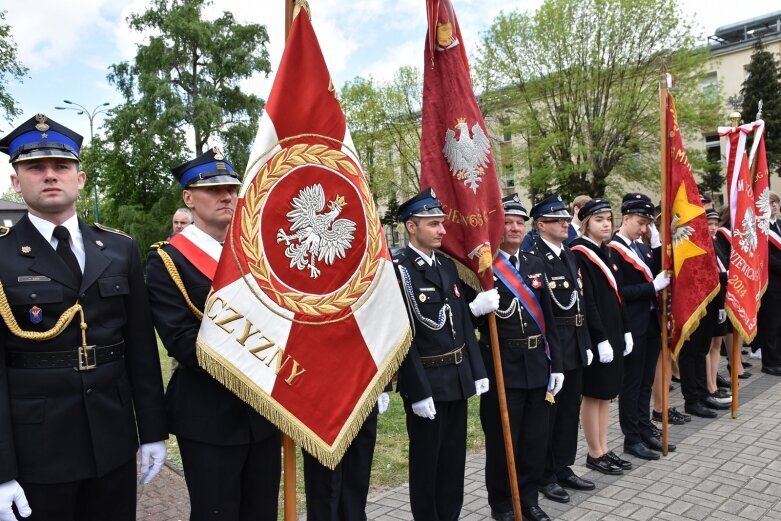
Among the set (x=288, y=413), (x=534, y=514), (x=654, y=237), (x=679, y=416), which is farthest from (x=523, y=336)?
(x=654, y=237)

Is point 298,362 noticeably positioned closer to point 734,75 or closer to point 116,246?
point 116,246

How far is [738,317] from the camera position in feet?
20.7

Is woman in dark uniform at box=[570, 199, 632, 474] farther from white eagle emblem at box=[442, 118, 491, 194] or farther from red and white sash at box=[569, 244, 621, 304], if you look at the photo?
white eagle emblem at box=[442, 118, 491, 194]

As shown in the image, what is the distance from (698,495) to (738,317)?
8.56 feet

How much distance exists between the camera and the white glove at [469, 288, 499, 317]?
3.96 meters

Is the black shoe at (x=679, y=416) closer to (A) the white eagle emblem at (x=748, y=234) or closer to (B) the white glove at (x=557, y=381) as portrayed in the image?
(A) the white eagle emblem at (x=748, y=234)

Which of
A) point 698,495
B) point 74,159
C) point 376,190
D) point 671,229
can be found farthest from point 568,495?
point 376,190

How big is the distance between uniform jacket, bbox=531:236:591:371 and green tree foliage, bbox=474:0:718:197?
20307 mm

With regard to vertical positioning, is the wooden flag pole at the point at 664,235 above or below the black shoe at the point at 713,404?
above

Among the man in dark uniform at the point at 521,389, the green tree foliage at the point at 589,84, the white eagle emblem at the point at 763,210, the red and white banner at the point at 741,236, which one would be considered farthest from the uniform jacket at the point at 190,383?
the green tree foliage at the point at 589,84

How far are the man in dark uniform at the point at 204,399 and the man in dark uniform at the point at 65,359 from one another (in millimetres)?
128

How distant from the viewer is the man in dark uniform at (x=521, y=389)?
4.18 m

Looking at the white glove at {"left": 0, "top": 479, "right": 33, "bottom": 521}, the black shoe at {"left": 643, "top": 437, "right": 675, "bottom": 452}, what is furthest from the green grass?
the white glove at {"left": 0, "top": 479, "right": 33, "bottom": 521}

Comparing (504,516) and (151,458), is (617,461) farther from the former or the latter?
(151,458)
